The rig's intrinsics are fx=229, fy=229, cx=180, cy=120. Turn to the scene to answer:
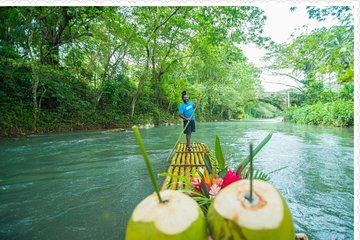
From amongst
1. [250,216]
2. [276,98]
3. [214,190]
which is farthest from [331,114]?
[276,98]

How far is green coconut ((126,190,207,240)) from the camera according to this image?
1.39ft

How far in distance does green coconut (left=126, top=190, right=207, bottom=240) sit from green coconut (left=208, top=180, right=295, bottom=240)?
0.04 metres

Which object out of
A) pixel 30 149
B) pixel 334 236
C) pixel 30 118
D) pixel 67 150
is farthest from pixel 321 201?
pixel 30 118

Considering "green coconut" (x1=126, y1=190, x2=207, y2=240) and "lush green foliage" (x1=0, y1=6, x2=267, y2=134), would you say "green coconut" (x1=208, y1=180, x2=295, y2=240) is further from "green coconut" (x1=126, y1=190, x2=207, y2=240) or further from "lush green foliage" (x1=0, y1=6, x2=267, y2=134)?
"lush green foliage" (x1=0, y1=6, x2=267, y2=134)

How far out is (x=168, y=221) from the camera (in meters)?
0.43

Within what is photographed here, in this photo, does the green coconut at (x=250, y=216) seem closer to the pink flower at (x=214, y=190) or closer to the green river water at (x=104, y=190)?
the pink flower at (x=214, y=190)

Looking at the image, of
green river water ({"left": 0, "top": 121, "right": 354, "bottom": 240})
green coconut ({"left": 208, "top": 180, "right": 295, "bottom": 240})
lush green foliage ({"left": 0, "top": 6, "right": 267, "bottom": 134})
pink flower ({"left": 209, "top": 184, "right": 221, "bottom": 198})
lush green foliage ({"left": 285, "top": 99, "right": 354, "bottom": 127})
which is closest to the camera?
green coconut ({"left": 208, "top": 180, "right": 295, "bottom": 240})

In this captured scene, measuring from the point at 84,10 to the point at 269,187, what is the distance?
392 inches

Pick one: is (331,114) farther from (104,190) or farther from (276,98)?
(276,98)

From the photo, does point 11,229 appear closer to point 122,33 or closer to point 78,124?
point 78,124

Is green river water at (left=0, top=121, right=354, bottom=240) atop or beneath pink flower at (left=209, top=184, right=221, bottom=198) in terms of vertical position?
beneath

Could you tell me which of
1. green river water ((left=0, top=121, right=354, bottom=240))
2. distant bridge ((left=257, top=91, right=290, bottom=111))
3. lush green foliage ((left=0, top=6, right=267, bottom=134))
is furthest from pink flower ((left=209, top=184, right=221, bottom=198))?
distant bridge ((left=257, top=91, right=290, bottom=111))

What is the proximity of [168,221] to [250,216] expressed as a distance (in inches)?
6.0

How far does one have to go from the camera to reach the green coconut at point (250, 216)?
42cm
